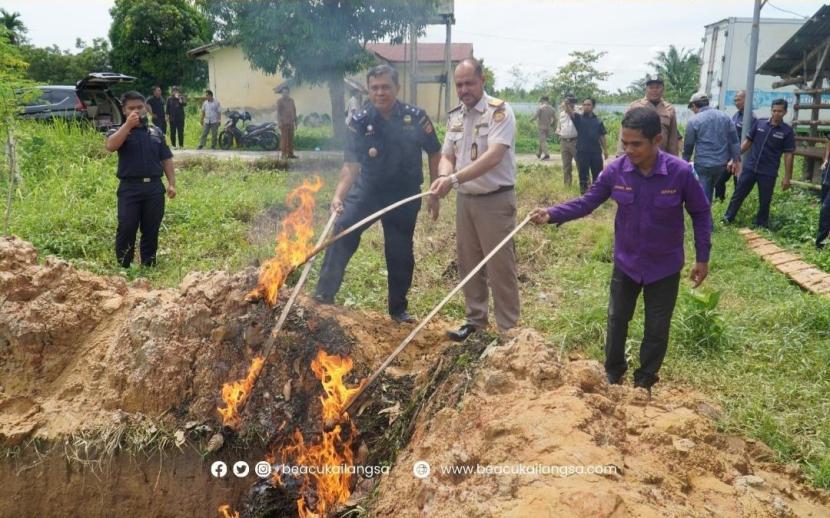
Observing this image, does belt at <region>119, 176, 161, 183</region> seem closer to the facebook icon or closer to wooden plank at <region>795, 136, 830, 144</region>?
the facebook icon

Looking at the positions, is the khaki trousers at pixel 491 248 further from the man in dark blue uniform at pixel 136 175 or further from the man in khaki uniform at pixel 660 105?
the man in dark blue uniform at pixel 136 175

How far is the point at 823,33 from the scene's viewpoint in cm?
1009

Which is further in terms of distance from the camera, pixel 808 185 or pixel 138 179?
pixel 808 185

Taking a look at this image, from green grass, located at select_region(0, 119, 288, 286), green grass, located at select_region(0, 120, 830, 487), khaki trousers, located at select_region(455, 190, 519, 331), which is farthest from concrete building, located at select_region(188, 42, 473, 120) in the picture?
khaki trousers, located at select_region(455, 190, 519, 331)

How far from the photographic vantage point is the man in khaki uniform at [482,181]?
4.12 m

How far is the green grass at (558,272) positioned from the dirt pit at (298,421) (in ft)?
1.45

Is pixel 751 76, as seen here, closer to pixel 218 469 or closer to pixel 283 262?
pixel 283 262

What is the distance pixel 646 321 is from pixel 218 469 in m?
2.67

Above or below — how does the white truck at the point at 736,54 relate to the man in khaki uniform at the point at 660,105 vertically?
above

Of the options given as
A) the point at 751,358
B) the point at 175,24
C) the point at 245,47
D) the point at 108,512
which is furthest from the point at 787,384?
the point at 175,24

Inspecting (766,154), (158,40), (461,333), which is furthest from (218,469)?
(158,40)

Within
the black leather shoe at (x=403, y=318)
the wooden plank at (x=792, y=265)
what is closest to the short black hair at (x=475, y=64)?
the black leather shoe at (x=403, y=318)

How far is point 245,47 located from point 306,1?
1.95 metres

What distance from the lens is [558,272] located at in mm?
6754
